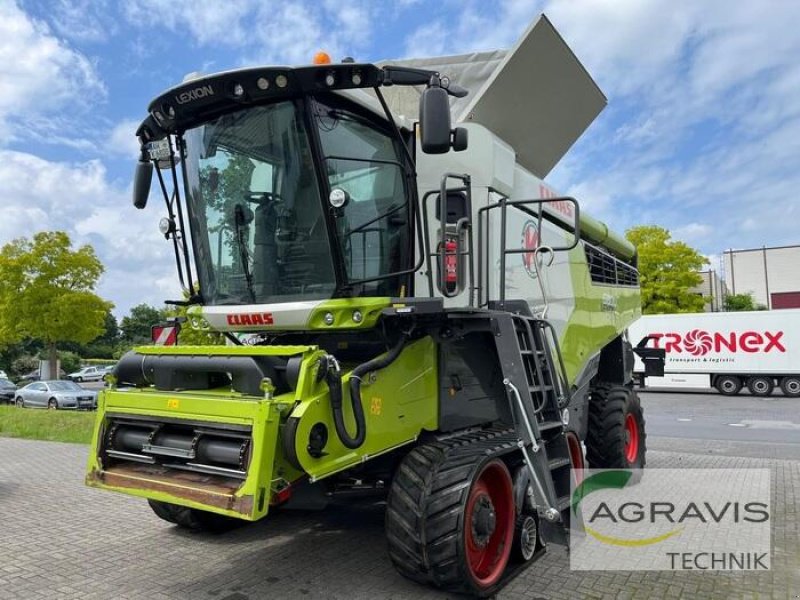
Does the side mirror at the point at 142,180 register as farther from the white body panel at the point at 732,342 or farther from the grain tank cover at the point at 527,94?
the white body panel at the point at 732,342

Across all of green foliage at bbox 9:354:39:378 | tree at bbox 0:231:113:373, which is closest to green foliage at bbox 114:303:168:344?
green foliage at bbox 9:354:39:378

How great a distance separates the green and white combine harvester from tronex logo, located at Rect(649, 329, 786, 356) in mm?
18634

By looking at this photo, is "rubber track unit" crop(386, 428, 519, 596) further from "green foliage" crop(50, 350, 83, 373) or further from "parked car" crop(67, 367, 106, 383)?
"green foliage" crop(50, 350, 83, 373)

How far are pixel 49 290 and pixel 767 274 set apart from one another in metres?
69.6

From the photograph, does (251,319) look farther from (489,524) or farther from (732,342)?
(732,342)

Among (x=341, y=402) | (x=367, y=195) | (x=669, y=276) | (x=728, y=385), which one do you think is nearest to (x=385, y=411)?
(x=341, y=402)

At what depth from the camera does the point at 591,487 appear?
7.36 meters

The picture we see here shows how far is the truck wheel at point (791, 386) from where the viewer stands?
888 inches

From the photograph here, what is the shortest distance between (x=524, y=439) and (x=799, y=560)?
250 cm

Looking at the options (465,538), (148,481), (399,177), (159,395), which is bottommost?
(465,538)

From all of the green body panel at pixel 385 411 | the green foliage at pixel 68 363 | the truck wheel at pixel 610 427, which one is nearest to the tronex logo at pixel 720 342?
the truck wheel at pixel 610 427

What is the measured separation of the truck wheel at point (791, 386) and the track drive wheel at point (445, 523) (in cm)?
2236

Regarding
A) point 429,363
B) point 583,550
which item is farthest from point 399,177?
point 583,550

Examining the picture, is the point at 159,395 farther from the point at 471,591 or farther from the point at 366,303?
the point at 471,591
